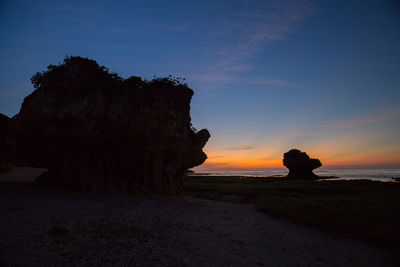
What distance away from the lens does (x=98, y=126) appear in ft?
52.9

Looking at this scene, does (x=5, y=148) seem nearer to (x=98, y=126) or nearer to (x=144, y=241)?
(x=98, y=126)

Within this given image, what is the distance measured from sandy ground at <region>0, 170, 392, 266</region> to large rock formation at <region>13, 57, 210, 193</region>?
4864 mm

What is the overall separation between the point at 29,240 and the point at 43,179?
1480 cm

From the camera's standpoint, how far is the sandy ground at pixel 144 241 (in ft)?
19.3

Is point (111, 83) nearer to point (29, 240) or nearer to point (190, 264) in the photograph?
point (29, 240)

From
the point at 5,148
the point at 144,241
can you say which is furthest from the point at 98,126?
the point at 5,148

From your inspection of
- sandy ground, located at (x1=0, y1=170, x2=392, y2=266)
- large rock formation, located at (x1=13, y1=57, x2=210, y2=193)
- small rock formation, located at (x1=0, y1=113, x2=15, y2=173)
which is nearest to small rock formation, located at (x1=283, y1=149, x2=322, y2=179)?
large rock formation, located at (x1=13, y1=57, x2=210, y2=193)

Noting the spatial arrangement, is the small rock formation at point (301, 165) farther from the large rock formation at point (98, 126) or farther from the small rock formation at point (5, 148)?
the small rock formation at point (5, 148)

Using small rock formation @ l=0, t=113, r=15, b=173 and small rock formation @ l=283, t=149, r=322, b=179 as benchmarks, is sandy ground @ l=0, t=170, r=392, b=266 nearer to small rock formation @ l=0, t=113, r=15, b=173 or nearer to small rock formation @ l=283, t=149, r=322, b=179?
small rock formation @ l=0, t=113, r=15, b=173

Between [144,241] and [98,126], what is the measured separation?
1161cm

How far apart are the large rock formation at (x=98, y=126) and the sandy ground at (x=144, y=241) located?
486 cm

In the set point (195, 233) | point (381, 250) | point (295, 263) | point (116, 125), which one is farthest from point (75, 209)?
point (381, 250)

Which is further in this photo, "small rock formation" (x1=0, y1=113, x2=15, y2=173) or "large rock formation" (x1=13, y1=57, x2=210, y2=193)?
"small rock formation" (x1=0, y1=113, x2=15, y2=173)

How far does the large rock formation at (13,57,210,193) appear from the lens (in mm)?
15398
